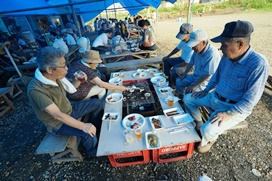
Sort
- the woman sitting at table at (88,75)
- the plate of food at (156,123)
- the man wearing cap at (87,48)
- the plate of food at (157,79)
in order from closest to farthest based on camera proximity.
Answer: the plate of food at (156,123)
the woman sitting at table at (88,75)
the plate of food at (157,79)
the man wearing cap at (87,48)

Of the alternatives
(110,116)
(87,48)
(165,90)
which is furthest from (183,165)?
(87,48)

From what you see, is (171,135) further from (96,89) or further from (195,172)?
(96,89)

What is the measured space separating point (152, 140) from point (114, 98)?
128 centimetres

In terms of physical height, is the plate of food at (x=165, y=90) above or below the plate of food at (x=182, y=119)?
above

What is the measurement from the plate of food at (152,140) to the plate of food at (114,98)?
1017 millimetres

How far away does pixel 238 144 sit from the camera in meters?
2.61

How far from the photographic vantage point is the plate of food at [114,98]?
2.74 meters

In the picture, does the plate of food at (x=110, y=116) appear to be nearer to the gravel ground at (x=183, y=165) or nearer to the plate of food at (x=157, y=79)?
the gravel ground at (x=183, y=165)

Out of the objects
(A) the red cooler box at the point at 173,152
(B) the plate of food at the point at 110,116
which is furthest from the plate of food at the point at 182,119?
(B) the plate of food at the point at 110,116

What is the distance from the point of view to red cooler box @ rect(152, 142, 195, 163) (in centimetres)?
221

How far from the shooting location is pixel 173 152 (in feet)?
7.52

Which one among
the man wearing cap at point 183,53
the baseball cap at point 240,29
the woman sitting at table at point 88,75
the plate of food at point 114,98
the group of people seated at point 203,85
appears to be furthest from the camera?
the man wearing cap at point 183,53

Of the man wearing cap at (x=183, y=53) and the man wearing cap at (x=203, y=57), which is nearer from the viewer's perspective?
the man wearing cap at (x=203, y=57)

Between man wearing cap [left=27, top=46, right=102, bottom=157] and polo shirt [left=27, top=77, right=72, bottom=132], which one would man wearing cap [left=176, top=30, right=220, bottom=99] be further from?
polo shirt [left=27, top=77, right=72, bottom=132]
